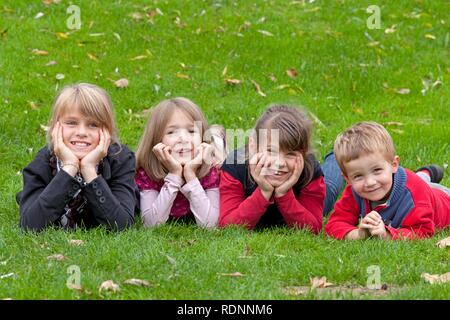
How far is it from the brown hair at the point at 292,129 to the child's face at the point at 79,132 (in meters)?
1.10

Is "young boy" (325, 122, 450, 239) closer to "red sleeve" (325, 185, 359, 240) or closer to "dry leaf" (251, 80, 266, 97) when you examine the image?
"red sleeve" (325, 185, 359, 240)

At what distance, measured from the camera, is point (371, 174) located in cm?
566

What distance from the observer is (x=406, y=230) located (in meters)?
5.63

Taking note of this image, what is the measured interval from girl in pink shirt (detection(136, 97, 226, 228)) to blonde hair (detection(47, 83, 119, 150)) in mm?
394

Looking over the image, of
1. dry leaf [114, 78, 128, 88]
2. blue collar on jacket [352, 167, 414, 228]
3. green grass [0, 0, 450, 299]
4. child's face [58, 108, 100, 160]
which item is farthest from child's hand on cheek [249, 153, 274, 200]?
dry leaf [114, 78, 128, 88]

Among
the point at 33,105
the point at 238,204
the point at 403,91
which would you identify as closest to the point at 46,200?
the point at 238,204

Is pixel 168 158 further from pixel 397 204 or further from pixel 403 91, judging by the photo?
pixel 403 91

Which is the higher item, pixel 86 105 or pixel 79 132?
pixel 86 105

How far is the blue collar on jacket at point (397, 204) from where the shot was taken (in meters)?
5.70

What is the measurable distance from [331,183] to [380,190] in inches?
48.6

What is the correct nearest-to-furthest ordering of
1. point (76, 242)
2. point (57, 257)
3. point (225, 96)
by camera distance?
point (57, 257), point (76, 242), point (225, 96)

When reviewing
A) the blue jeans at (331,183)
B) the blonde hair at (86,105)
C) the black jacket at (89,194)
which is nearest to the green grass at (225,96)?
the black jacket at (89,194)

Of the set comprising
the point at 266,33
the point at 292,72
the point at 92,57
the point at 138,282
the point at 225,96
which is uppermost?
the point at 266,33

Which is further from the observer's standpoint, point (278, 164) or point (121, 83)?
point (121, 83)
